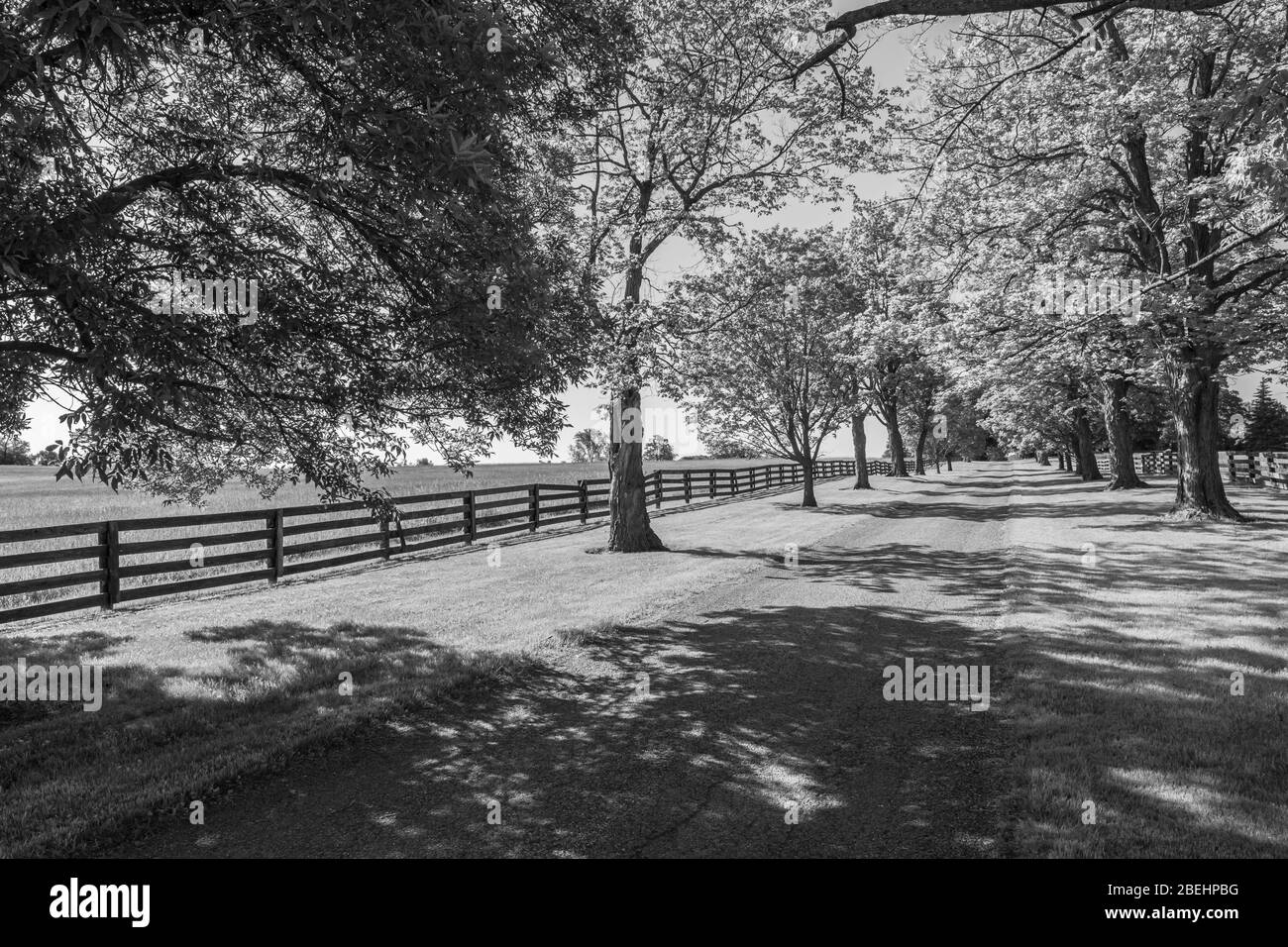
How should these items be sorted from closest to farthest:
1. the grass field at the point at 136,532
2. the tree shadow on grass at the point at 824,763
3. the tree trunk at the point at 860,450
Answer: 1. the tree shadow on grass at the point at 824,763
2. the grass field at the point at 136,532
3. the tree trunk at the point at 860,450

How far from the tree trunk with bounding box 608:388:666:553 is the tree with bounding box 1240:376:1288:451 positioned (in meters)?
86.5

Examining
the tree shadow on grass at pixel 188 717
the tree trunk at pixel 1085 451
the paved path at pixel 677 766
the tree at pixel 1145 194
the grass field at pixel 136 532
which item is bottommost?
the paved path at pixel 677 766

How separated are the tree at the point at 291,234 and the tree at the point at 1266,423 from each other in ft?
310

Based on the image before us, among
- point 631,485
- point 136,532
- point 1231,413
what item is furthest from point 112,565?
point 1231,413

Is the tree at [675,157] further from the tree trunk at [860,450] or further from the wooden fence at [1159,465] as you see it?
the wooden fence at [1159,465]

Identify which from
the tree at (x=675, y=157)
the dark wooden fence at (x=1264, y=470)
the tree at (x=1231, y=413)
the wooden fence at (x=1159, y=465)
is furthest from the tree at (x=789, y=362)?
the tree at (x=1231, y=413)

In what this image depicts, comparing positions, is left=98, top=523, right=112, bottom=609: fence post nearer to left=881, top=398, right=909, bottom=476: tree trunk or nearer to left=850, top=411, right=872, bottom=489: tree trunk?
left=850, top=411, right=872, bottom=489: tree trunk

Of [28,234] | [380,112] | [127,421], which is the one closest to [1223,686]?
[380,112]

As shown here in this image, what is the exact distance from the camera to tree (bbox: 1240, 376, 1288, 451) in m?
76.8

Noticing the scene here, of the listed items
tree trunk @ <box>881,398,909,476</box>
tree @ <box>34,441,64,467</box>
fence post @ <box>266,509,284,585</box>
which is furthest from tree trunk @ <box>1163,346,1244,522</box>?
tree trunk @ <box>881,398,909,476</box>

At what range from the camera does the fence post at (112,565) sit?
11.2m

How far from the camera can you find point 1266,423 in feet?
255

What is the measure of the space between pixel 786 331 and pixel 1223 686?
67.2 ft
